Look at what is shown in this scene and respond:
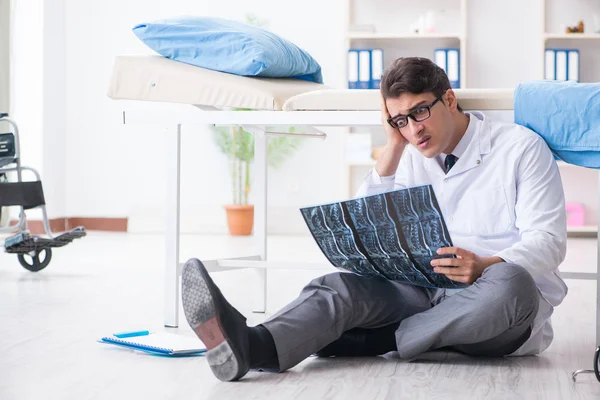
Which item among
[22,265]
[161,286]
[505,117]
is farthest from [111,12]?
[505,117]

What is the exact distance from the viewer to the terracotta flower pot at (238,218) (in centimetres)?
553

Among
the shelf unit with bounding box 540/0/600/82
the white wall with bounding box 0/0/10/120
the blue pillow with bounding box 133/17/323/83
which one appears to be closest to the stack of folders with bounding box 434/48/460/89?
the shelf unit with bounding box 540/0/600/82

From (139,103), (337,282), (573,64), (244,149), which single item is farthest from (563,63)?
(337,282)

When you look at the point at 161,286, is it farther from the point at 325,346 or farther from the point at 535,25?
the point at 535,25

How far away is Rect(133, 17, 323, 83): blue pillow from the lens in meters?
2.22

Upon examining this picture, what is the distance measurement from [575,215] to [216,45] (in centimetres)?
365

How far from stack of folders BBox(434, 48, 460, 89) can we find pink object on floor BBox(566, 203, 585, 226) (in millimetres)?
1045

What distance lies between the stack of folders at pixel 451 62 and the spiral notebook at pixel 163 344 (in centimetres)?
346

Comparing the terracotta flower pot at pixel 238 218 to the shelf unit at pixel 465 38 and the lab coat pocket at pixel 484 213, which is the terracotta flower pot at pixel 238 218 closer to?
the shelf unit at pixel 465 38

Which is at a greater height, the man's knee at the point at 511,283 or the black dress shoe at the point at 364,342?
the man's knee at the point at 511,283

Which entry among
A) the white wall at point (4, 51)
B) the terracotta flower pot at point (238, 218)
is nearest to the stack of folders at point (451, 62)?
the terracotta flower pot at point (238, 218)

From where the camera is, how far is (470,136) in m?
1.82

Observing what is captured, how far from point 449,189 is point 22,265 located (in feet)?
7.50

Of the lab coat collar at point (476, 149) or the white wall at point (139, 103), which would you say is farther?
the white wall at point (139, 103)
